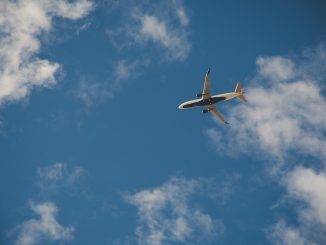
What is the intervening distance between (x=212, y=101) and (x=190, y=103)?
4.74 metres

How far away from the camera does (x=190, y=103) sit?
11369cm

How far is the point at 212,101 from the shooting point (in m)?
113

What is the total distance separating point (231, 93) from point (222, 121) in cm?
796

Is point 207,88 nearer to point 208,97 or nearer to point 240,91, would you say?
point 208,97

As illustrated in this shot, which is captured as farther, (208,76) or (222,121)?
(222,121)

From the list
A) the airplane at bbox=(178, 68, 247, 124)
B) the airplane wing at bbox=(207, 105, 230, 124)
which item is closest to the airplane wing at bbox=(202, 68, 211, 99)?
the airplane at bbox=(178, 68, 247, 124)

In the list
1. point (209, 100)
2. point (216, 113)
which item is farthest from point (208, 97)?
point (216, 113)

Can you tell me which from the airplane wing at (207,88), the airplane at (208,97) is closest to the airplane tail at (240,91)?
the airplane at (208,97)

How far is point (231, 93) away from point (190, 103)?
9010mm

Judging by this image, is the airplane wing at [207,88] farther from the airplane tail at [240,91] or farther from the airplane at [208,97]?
the airplane tail at [240,91]

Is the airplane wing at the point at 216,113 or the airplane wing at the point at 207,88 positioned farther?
the airplane wing at the point at 216,113

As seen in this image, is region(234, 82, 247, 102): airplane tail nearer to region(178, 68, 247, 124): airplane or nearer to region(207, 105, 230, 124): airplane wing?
region(178, 68, 247, 124): airplane

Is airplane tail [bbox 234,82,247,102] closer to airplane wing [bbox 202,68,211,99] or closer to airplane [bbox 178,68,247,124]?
airplane [bbox 178,68,247,124]

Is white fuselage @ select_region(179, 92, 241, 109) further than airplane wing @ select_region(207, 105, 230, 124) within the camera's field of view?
No
